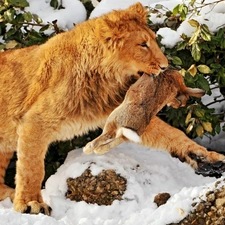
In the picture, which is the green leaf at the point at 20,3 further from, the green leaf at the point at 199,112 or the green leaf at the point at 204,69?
the green leaf at the point at 199,112

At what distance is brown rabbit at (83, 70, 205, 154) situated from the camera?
3773 mm

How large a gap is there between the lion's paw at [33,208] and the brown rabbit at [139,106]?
0.83 m

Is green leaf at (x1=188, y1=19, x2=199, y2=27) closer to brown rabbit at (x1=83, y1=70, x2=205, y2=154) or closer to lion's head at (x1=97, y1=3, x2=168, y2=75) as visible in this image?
lion's head at (x1=97, y1=3, x2=168, y2=75)

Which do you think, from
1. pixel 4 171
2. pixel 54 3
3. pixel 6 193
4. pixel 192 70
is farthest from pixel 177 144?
pixel 54 3

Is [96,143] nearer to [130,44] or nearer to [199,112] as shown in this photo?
[130,44]

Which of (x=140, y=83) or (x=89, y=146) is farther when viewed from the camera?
(x=140, y=83)

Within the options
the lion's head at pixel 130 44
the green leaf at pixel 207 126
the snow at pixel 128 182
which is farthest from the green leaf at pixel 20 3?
the green leaf at pixel 207 126

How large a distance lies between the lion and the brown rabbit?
120mm

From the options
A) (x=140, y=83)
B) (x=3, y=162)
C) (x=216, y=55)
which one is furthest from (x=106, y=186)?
(x=216, y=55)

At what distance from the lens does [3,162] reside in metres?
5.55

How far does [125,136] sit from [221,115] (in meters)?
2.11

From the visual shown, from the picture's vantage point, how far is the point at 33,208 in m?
4.35

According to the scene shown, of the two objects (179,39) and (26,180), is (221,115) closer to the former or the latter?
(179,39)

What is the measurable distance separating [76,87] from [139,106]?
0.68 meters
